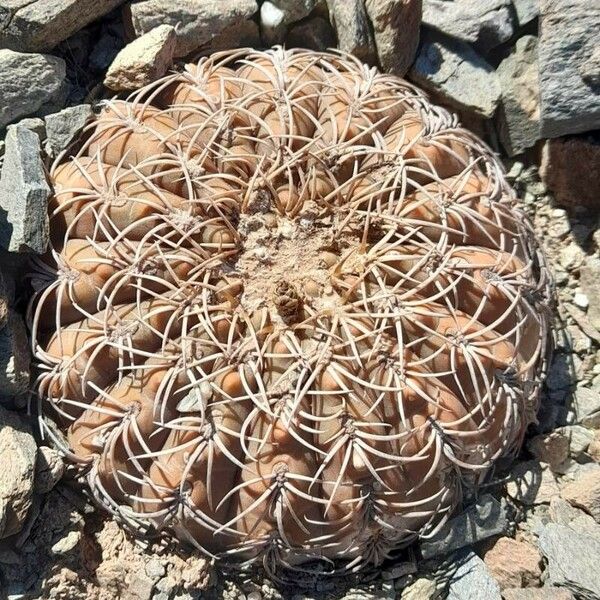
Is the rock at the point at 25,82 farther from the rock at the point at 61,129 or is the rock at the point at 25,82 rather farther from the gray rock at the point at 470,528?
the gray rock at the point at 470,528

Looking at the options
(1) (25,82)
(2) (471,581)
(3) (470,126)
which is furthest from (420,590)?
(1) (25,82)

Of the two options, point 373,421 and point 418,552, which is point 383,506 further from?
point 418,552

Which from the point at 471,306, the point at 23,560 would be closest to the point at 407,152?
the point at 471,306

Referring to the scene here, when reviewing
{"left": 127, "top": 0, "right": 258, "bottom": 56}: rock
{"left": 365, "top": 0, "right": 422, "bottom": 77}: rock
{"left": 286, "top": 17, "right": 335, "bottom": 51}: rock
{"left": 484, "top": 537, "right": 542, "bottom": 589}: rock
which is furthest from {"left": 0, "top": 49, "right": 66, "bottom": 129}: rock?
{"left": 484, "top": 537, "right": 542, "bottom": 589}: rock

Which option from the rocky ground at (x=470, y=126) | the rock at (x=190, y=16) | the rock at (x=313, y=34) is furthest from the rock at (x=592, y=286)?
the rock at (x=190, y=16)

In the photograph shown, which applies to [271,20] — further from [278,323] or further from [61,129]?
[278,323]

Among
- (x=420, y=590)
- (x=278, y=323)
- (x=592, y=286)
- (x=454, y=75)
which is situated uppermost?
(x=454, y=75)
